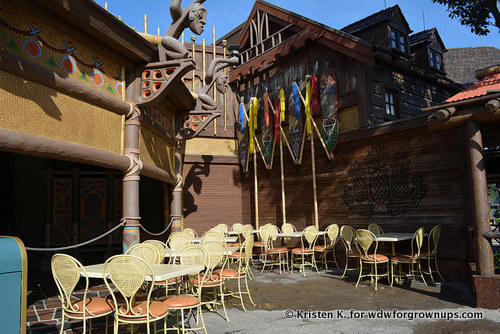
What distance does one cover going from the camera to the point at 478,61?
28.1 meters

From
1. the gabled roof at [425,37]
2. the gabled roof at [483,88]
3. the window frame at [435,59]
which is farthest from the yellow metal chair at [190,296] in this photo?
the gabled roof at [425,37]

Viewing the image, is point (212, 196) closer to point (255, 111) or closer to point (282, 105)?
point (255, 111)

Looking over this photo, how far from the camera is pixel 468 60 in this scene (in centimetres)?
2870

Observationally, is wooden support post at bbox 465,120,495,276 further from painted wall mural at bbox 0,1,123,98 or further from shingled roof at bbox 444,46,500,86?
shingled roof at bbox 444,46,500,86

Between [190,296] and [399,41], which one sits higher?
[399,41]

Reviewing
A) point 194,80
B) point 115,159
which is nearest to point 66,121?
point 115,159

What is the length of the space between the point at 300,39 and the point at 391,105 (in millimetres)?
3251

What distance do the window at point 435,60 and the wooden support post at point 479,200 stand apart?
804 centimetres

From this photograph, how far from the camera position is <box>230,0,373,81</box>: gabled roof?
928cm

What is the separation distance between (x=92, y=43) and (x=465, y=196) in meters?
7.29

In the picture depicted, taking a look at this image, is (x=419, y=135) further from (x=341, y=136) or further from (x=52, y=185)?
(x=52, y=185)

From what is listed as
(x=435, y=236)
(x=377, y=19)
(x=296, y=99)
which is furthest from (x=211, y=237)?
(x=377, y=19)

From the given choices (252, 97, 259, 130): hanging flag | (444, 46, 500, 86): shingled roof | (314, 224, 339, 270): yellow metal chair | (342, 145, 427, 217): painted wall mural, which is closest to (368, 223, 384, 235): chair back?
(342, 145, 427, 217): painted wall mural

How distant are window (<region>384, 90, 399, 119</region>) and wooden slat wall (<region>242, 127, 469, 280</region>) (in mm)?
1312
